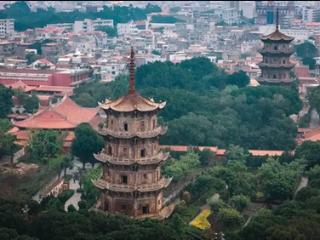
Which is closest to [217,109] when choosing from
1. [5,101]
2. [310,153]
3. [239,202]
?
[5,101]

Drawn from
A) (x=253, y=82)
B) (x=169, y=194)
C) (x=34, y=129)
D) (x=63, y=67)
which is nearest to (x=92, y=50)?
(x=63, y=67)

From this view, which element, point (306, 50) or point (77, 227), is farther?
point (306, 50)

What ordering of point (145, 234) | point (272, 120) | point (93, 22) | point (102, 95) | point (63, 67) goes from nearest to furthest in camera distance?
point (145, 234), point (272, 120), point (102, 95), point (63, 67), point (93, 22)

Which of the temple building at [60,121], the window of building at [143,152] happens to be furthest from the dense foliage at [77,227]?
the temple building at [60,121]

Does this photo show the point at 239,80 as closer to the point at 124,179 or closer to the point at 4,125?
the point at 4,125

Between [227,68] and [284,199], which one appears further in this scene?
[227,68]

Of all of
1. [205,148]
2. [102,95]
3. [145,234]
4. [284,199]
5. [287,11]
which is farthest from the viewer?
[287,11]

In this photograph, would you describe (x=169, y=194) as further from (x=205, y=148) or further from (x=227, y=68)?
(x=227, y=68)

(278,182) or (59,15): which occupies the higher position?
(59,15)
